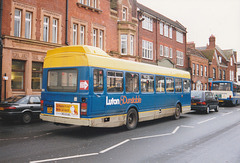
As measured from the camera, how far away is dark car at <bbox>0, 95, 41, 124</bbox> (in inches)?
443

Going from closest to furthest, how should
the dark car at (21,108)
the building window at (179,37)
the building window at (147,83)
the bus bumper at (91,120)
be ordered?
the bus bumper at (91,120) → the building window at (147,83) → the dark car at (21,108) → the building window at (179,37)

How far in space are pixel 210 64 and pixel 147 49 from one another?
2485cm

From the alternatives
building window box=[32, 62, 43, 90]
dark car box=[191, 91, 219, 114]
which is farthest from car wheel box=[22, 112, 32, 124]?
dark car box=[191, 91, 219, 114]

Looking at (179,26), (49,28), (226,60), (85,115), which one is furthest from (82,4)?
(226,60)

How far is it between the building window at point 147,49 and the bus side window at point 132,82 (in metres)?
19.5

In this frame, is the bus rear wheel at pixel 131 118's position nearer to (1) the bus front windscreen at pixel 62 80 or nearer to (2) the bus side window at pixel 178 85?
(1) the bus front windscreen at pixel 62 80

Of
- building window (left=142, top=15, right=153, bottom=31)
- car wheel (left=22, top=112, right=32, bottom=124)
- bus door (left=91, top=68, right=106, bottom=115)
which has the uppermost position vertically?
building window (left=142, top=15, right=153, bottom=31)

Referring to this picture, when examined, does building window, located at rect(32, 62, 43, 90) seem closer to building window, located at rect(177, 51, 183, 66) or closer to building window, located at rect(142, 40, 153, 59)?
building window, located at rect(142, 40, 153, 59)

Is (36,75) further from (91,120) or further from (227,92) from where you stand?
(227,92)

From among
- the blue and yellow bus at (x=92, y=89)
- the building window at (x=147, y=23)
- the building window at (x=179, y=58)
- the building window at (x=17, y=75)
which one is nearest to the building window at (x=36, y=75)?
the building window at (x=17, y=75)

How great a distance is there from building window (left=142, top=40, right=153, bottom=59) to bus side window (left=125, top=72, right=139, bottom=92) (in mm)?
19466

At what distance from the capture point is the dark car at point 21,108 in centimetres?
1125

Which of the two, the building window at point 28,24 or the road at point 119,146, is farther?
the building window at point 28,24

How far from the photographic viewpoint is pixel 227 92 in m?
25.7
